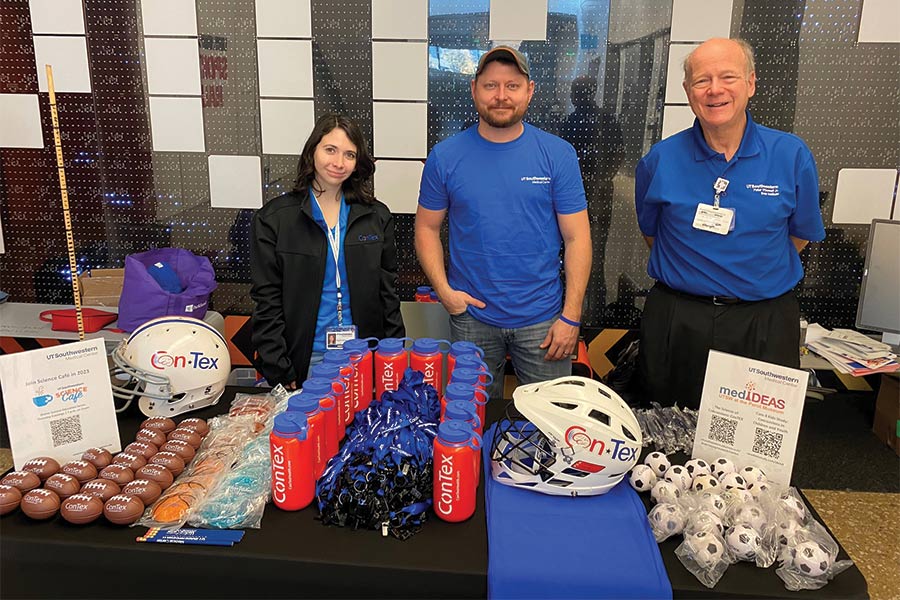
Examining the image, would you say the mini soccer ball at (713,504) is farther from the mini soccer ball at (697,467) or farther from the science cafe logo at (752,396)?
the science cafe logo at (752,396)

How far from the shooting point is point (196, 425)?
181cm

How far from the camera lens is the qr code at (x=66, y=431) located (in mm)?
1631

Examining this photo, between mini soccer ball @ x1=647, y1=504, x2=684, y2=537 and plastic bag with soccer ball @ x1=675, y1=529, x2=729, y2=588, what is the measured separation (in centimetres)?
4

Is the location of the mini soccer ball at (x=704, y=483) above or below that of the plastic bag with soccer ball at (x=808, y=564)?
above

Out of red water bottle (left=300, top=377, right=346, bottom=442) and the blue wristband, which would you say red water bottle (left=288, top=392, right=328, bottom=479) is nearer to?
red water bottle (left=300, top=377, right=346, bottom=442)

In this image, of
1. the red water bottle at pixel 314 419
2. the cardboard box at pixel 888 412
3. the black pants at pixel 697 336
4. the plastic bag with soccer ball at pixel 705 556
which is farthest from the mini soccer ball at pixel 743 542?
the cardboard box at pixel 888 412

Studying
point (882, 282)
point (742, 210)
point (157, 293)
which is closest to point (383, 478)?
point (742, 210)

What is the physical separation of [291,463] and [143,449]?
524 millimetres

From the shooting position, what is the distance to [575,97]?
345 centimetres

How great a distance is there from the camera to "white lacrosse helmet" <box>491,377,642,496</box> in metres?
1.47

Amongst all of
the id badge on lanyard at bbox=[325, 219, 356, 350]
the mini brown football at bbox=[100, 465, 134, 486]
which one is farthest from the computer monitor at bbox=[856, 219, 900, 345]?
the mini brown football at bbox=[100, 465, 134, 486]

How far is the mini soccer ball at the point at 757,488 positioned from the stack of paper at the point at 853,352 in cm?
196

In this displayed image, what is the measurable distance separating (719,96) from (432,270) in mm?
1226

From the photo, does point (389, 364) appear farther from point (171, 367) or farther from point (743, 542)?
point (743, 542)
